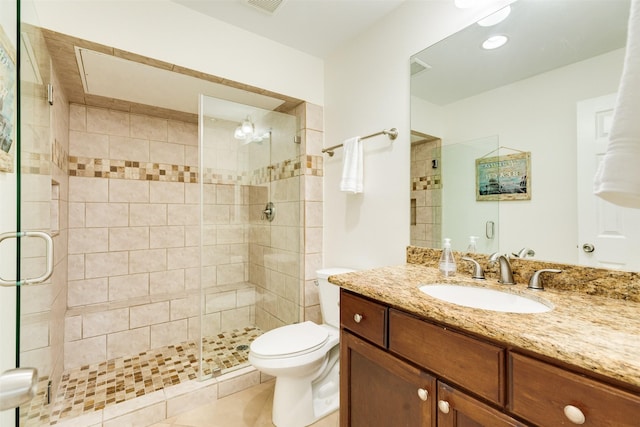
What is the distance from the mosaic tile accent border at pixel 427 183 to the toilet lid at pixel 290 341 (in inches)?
38.7

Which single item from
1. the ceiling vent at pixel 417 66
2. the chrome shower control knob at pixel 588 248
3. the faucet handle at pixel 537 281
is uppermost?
the ceiling vent at pixel 417 66

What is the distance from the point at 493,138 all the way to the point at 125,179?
2739 millimetres

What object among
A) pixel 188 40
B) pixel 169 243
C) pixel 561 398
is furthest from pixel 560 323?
pixel 169 243

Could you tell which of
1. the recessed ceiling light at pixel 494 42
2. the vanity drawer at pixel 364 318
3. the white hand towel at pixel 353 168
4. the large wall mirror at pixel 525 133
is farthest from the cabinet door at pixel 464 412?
the recessed ceiling light at pixel 494 42

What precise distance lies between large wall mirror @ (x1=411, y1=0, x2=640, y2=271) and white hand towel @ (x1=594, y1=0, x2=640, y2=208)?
0.62 m

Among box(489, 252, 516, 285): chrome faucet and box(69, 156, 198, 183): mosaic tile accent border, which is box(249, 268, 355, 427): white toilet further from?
box(69, 156, 198, 183): mosaic tile accent border

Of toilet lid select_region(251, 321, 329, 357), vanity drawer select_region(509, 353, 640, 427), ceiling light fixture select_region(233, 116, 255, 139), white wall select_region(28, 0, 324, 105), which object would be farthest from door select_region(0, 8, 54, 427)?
ceiling light fixture select_region(233, 116, 255, 139)

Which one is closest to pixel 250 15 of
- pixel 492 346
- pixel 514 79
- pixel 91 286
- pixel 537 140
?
pixel 514 79

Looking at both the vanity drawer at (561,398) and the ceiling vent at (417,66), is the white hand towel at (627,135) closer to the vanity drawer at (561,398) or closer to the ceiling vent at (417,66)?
the vanity drawer at (561,398)

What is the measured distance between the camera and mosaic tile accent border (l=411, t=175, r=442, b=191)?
153 centimetres

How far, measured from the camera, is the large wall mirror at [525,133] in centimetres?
99

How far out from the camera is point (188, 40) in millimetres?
1698

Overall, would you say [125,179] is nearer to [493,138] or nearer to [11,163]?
[11,163]

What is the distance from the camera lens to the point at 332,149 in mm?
2090
